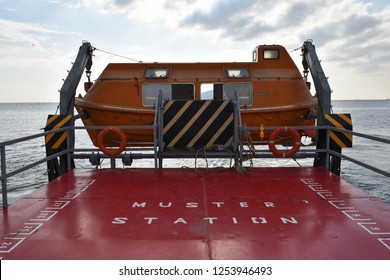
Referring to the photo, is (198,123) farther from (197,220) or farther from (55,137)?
(197,220)

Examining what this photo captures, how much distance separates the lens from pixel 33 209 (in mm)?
4566

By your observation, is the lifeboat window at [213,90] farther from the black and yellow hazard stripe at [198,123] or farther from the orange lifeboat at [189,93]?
the black and yellow hazard stripe at [198,123]

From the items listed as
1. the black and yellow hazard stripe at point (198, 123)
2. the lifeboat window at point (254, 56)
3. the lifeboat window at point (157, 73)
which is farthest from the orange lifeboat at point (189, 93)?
the black and yellow hazard stripe at point (198, 123)

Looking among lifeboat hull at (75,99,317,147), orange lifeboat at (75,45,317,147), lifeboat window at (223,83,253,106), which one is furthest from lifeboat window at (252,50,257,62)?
lifeboat hull at (75,99,317,147)

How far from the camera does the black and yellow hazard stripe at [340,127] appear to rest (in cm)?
718

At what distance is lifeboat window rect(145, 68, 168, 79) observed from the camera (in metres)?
10.3

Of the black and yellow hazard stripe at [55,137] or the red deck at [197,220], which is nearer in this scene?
the red deck at [197,220]

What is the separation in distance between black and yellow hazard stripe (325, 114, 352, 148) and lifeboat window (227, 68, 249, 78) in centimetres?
359

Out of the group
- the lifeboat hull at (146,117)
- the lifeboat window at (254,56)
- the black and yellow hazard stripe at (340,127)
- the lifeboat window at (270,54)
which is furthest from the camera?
the lifeboat window at (254,56)

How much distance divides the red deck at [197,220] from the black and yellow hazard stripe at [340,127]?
1229 millimetres

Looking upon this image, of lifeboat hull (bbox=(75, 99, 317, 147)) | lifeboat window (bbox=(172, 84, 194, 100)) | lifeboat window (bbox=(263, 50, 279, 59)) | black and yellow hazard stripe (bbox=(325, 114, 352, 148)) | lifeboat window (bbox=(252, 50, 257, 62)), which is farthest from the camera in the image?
lifeboat window (bbox=(252, 50, 257, 62))

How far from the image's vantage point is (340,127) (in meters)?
7.35

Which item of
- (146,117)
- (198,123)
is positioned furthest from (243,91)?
(146,117)

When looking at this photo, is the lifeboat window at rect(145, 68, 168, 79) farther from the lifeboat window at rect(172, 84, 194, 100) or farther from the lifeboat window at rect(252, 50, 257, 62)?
the lifeboat window at rect(252, 50, 257, 62)
